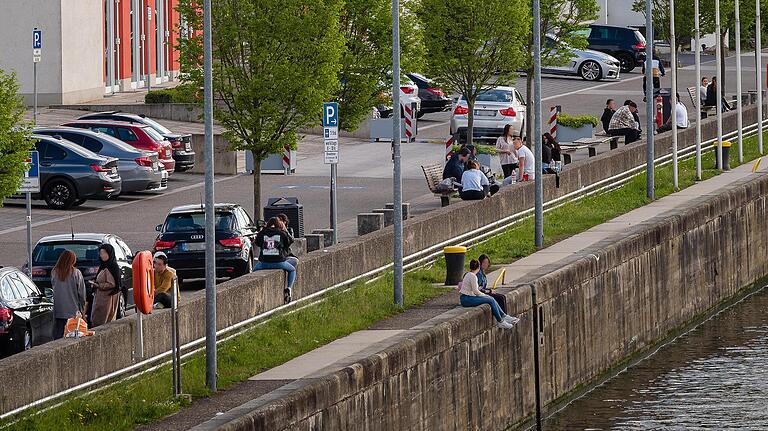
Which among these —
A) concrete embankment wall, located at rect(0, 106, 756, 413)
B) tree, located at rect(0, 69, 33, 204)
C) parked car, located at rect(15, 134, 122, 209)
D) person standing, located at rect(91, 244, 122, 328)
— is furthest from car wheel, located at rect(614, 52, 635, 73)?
person standing, located at rect(91, 244, 122, 328)

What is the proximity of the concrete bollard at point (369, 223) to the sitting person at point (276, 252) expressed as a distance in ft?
23.1

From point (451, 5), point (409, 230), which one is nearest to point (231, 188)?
point (451, 5)

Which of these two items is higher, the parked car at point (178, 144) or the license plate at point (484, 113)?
the license plate at point (484, 113)

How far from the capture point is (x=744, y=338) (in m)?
37.3

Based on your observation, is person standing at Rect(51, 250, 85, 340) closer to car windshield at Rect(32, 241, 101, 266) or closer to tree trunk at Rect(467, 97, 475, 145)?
car windshield at Rect(32, 241, 101, 266)

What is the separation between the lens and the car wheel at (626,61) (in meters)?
81.4

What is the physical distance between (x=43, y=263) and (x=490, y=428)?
7.24 m

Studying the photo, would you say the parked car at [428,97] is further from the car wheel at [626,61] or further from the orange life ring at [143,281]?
the orange life ring at [143,281]

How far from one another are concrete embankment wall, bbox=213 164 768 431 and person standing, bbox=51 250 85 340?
14.0 ft

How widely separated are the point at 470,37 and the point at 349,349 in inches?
1114

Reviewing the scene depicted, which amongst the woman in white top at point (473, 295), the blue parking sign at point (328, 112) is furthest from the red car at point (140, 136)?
the woman in white top at point (473, 295)

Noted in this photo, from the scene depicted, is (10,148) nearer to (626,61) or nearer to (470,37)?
(470,37)

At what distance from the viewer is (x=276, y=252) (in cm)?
2533

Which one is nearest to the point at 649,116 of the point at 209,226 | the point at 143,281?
the point at 209,226
